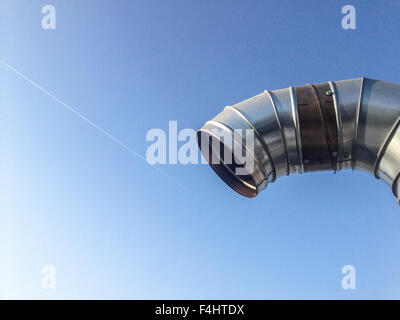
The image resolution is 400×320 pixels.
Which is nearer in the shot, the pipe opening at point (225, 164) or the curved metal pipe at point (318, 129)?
the curved metal pipe at point (318, 129)

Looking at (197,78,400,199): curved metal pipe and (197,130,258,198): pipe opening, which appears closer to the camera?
(197,78,400,199): curved metal pipe

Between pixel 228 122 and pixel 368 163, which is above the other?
pixel 228 122

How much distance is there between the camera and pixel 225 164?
7656mm

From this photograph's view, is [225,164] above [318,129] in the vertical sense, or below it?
below

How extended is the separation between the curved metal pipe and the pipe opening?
197 millimetres

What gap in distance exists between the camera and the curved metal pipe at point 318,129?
6.54 metres

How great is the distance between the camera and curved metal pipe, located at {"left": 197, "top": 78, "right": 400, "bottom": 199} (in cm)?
654

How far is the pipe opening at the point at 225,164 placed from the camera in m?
7.35

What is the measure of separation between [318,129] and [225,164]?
1858 mm

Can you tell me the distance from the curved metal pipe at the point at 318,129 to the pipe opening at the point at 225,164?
20 cm
